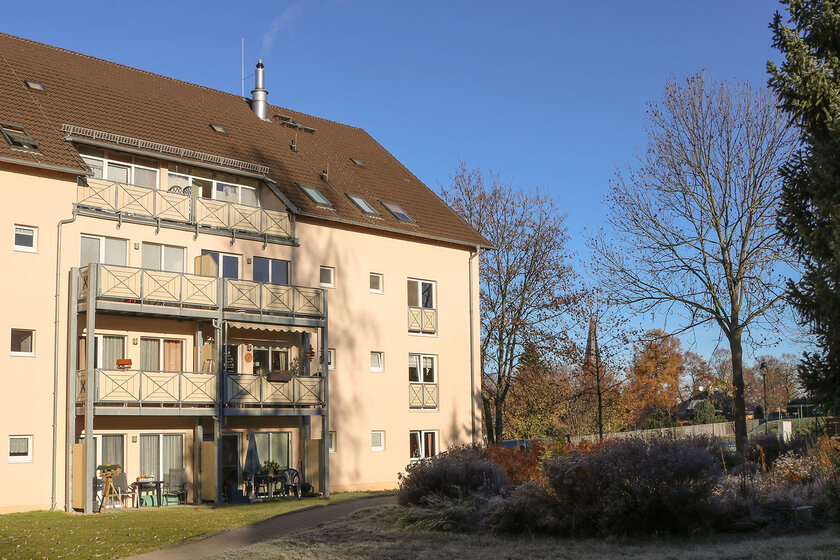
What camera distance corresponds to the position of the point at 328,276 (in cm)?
3011

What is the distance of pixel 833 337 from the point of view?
15.9 metres

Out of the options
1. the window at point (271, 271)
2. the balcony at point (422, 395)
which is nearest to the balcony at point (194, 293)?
the window at point (271, 271)

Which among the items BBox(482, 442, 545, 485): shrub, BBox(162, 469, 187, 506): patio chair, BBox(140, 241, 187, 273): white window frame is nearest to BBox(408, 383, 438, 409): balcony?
BBox(162, 469, 187, 506): patio chair

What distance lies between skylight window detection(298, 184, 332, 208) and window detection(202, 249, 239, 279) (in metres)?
3.59

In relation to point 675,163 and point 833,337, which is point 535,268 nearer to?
point 675,163

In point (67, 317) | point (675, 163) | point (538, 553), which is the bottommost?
point (538, 553)

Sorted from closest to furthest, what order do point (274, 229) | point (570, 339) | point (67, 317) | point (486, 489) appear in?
point (486, 489), point (67, 317), point (274, 229), point (570, 339)

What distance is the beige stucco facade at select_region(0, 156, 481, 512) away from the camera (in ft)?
74.0

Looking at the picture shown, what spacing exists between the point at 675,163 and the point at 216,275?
15.2 m

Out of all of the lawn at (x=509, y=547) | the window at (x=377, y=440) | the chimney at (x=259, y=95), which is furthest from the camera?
the chimney at (x=259, y=95)

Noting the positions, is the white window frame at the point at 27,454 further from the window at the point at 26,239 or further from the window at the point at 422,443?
the window at the point at 422,443

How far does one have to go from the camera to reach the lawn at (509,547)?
10.4 m

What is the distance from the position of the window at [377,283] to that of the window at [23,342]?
455 inches

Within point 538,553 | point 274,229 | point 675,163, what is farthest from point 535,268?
point 538,553
